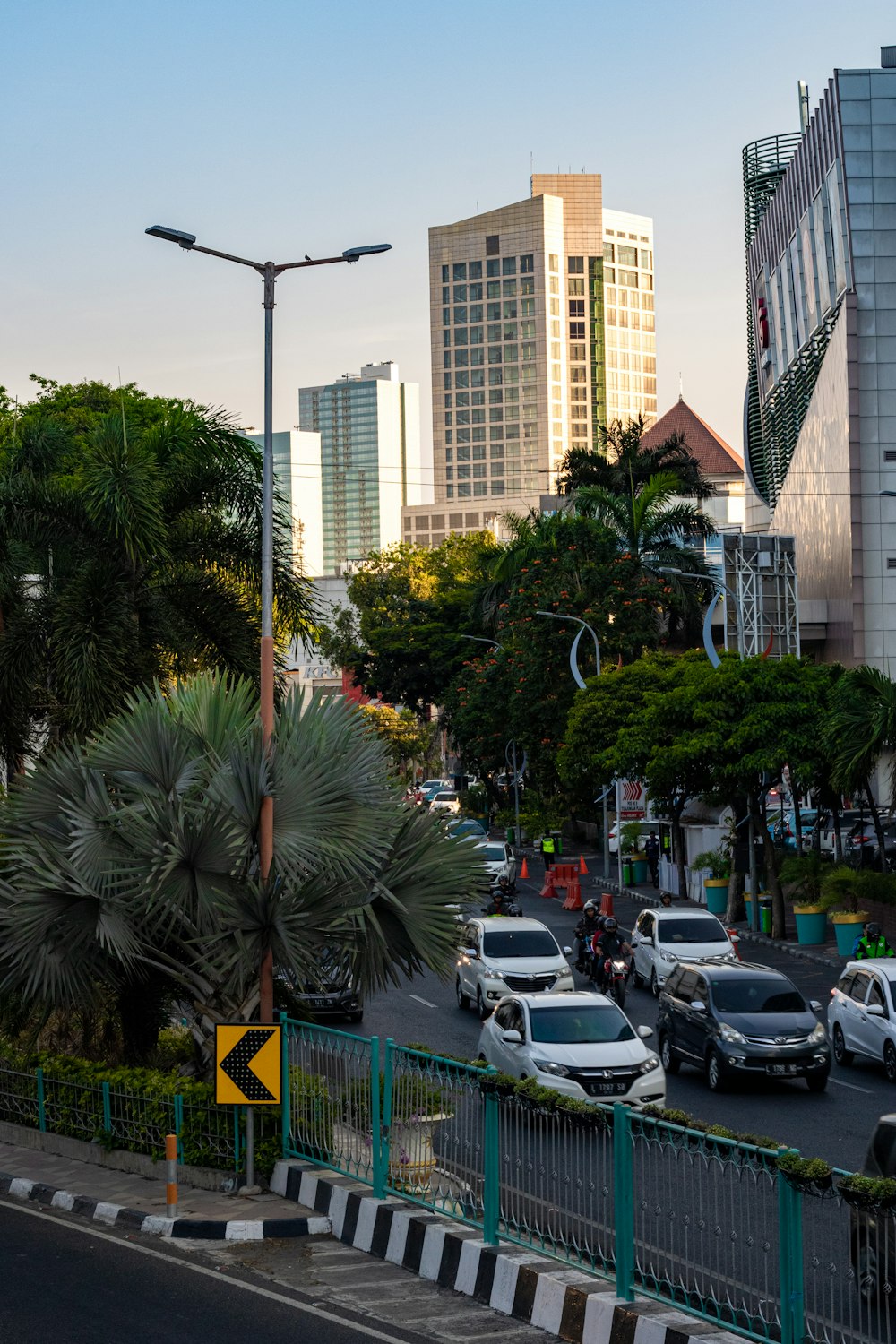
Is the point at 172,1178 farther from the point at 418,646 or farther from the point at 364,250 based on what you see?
the point at 418,646

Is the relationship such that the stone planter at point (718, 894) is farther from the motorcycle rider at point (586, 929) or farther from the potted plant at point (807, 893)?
the motorcycle rider at point (586, 929)

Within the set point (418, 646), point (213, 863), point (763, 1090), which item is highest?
point (418, 646)

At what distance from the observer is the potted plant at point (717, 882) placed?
149 feet

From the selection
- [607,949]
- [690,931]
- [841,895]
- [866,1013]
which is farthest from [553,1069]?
[841,895]

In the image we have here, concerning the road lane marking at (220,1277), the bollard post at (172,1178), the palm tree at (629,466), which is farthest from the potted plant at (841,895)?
the palm tree at (629,466)

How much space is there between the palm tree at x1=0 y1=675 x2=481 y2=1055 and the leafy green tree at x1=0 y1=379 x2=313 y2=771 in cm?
629

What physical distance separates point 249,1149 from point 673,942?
17373mm

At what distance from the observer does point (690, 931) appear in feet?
102

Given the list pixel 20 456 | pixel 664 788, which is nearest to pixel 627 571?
pixel 664 788

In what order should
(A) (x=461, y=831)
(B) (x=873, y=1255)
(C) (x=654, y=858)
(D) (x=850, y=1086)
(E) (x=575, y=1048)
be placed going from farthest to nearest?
(C) (x=654, y=858) < (D) (x=850, y=1086) < (E) (x=575, y=1048) < (A) (x=461, y=831) < (B) (x=873, y=1255)

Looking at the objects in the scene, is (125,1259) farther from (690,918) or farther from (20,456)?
(690,918)

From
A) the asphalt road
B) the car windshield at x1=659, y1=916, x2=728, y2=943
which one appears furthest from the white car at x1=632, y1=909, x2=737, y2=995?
the asphalt road

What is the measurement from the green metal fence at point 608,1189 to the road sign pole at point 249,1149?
1.15 ft

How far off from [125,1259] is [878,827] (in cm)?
2615
